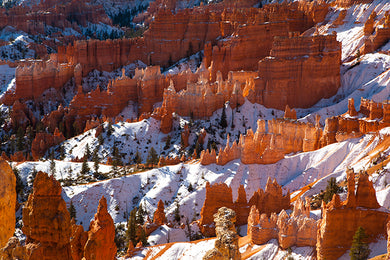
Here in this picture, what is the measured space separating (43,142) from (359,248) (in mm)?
67693

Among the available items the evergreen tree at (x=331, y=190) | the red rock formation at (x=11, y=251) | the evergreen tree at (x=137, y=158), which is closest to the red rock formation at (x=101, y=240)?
the red rock formation at (x=11, y=251)

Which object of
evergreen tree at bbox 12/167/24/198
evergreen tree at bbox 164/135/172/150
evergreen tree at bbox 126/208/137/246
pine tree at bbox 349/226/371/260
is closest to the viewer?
pine tree at bbox 349/226/371/260

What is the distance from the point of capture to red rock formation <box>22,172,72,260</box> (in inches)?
930

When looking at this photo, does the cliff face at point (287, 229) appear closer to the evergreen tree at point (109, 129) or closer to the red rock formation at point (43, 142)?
the evergreen tree at point (109, 129)

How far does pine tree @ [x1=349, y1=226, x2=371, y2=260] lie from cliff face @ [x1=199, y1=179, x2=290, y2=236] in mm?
18821

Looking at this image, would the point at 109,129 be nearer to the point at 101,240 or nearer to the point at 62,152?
the point at 62,152

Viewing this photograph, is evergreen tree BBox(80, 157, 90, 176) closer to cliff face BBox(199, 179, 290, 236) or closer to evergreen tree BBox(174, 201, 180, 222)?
evergreen tree BBox(174, 201, 180, 222)

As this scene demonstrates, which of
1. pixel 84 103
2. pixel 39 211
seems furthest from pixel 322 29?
pixel 39 211

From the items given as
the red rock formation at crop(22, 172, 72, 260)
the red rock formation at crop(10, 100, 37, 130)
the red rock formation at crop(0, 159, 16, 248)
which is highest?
the red rock formation at crop(0, 159, 16, 248)

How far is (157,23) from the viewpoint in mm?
141375

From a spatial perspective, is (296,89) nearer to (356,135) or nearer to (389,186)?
(356,135)

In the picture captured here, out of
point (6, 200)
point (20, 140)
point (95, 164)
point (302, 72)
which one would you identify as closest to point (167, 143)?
point (95, 164)

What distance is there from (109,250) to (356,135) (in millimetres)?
40824

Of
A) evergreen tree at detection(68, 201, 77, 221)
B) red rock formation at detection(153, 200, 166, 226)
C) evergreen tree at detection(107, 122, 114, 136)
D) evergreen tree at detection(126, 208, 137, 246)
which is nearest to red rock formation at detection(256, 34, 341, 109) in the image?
evergreen tree at detection(107, 122, 114, 136)
